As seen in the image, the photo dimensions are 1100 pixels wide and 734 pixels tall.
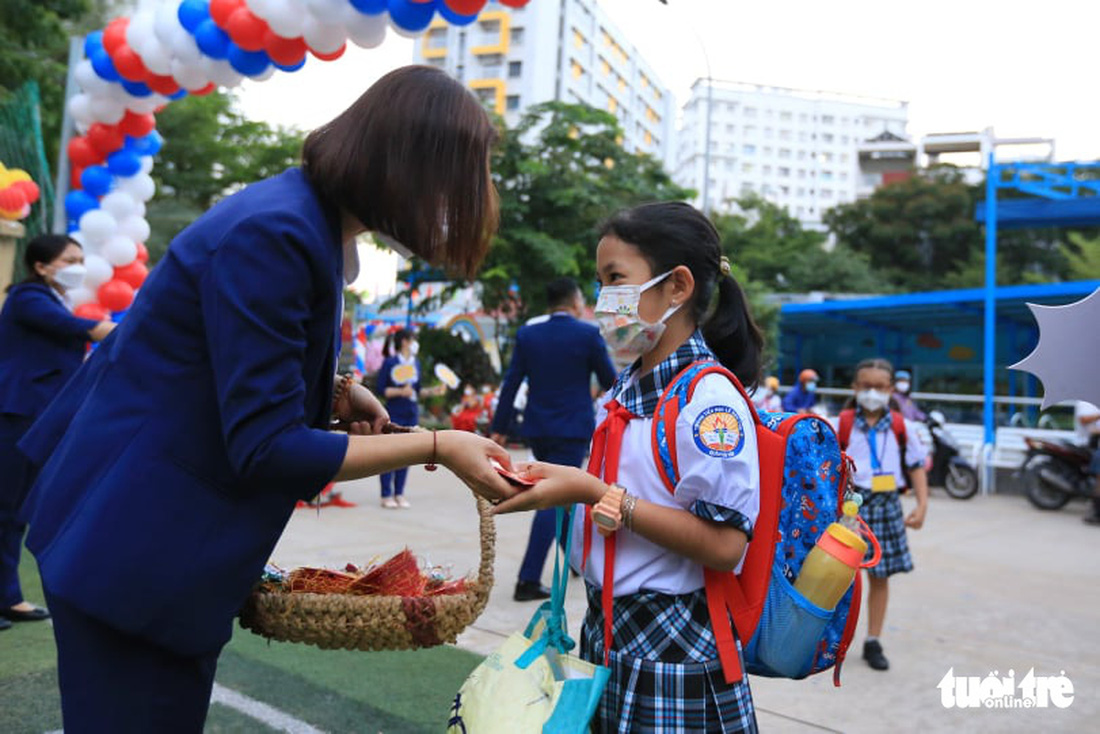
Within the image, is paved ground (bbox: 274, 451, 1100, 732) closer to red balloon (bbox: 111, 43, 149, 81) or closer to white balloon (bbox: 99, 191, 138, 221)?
white balloon (bbox: 99, 191, 138, 221)

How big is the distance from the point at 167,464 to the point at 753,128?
102694 millimetres

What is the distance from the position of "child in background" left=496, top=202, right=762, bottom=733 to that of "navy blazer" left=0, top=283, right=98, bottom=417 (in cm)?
288

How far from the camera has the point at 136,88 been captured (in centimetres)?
703

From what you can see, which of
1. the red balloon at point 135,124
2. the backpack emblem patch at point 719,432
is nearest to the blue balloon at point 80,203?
the red balloon at point 135,124

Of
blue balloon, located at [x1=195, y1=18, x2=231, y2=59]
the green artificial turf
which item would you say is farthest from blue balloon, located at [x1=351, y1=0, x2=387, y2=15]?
the green artificial turf

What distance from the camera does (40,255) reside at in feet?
12.7

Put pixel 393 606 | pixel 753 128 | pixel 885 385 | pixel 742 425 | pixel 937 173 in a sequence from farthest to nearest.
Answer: pixel 753 128 < pixel 937 173 < pixel 885 385 < pixel 742 425 < pixel 393 606

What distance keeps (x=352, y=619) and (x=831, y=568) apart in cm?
86

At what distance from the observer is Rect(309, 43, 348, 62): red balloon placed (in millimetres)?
5925

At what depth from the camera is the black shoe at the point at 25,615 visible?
12.9ft

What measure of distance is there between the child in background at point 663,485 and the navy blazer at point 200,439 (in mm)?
397

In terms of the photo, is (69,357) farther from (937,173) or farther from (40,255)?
(937,173)

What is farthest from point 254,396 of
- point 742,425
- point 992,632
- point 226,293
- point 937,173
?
point 937,173

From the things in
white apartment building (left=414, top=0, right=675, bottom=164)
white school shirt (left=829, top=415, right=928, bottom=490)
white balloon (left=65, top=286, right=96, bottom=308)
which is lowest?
white school shirt (left=829, top=415, right=928, bottom=490)
